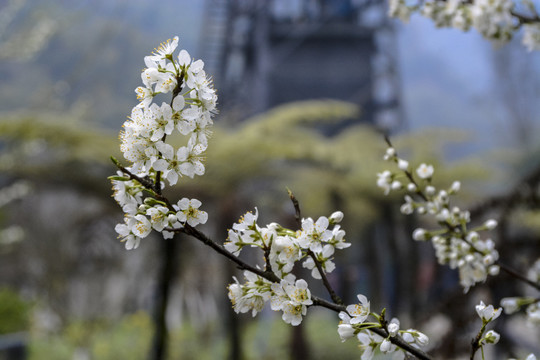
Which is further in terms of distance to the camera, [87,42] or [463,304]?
[87,42]

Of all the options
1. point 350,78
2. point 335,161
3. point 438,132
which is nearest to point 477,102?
point 350,78

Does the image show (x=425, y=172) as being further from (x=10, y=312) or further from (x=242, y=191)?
(x=10, y=312)

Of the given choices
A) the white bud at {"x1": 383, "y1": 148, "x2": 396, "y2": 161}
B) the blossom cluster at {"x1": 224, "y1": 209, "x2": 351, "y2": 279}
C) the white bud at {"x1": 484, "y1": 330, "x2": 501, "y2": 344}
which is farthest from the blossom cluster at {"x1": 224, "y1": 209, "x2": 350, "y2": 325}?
the white bud at {"x1": 383, "y1": 148, "x2": 396, "y2": 161}

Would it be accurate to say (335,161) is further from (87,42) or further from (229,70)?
(87,42)

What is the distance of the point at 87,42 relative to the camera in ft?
28.8

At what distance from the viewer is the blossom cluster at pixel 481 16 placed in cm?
76

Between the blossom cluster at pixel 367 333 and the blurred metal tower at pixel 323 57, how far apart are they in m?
4.82

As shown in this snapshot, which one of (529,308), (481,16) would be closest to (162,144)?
(529,308)

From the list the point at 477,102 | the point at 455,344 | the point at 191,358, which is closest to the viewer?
the point at 455,344

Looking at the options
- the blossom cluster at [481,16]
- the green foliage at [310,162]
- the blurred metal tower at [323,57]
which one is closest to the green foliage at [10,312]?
the green foliage at [310,162]

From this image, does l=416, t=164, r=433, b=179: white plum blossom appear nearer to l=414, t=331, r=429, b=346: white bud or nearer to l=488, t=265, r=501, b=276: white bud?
l=488, t=265, r=501, b=276: white bud

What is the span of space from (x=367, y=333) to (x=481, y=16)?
0.62 m

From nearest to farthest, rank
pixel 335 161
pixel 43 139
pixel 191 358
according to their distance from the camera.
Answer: pixel 43 139 → pixel 335 161 → pixel 191 358

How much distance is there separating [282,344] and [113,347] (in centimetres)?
116
